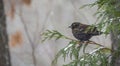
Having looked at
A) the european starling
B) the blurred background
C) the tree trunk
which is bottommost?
the blurred background

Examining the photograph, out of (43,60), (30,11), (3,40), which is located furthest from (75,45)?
(30,11)

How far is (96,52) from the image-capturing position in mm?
2320

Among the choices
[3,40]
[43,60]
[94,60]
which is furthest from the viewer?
[43,60]

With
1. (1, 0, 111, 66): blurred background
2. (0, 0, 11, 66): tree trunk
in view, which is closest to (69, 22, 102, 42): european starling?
(0, 0, 11, 66): tree trunk

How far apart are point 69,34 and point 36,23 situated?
53.4 inches

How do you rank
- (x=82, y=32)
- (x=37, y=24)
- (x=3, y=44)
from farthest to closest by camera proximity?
1. (x=37, y=24)
2. (x=3, y=44)
3. (x=82, y=32)

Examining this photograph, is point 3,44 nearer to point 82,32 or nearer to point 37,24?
point 82,32

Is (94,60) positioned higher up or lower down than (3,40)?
higher up

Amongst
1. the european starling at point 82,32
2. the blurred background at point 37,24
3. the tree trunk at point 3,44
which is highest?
the european starling at point 82,32

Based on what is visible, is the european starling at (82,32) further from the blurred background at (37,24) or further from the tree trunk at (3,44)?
the blurred background at (37,24)

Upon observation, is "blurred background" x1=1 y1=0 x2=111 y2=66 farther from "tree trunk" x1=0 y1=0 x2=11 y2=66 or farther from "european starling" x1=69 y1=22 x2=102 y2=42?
"european starling" x1=69 y1=22 x2=102 y2=42

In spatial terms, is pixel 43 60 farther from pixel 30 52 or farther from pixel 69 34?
pixel 69 34

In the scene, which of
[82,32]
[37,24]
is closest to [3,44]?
[82,32]

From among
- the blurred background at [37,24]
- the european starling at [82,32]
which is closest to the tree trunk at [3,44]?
the european starling at [82,32]
